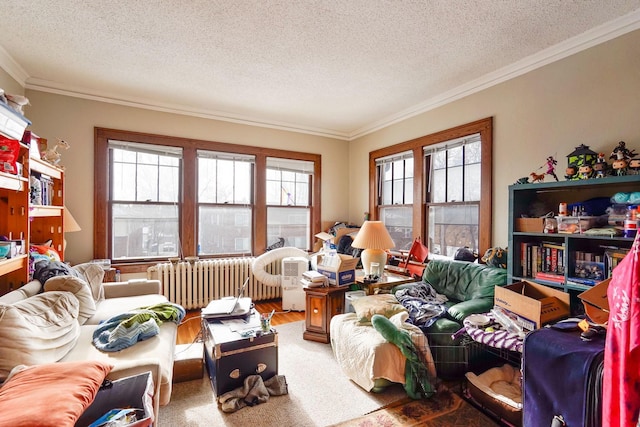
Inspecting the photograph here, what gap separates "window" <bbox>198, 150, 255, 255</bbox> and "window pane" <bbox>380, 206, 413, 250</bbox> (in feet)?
6.84

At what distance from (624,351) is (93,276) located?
3616mm

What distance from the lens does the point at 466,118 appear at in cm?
324

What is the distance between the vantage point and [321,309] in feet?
9.71

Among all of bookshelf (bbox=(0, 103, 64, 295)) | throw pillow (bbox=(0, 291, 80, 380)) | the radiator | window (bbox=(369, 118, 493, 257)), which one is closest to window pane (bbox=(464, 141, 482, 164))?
window (bbox=(369, 118, 493, 257))

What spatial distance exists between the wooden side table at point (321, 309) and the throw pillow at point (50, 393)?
1.83 metres

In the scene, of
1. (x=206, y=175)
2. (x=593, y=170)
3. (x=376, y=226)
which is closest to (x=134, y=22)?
(x=206, y=175)

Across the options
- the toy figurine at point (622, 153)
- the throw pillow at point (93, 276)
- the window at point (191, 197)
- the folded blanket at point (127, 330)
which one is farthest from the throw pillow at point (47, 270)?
the toy figurine at point (622, 153)

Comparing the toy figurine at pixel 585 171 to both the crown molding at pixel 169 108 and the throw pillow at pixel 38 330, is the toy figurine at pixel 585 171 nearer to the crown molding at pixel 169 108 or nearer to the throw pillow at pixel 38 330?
the crown molding at pixel 169 108

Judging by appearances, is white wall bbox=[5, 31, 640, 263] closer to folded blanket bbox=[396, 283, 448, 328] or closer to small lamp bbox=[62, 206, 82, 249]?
A: small lamp bbox=[62, 206, 82, 249]

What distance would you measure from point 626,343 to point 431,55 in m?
2.40

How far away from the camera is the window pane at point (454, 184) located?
3423 mm

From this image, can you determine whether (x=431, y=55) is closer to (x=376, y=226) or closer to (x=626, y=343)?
(x=376, y=226)

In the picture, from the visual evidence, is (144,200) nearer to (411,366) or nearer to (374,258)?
(374,258)

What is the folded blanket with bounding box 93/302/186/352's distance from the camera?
188cm
